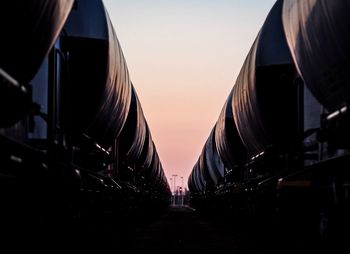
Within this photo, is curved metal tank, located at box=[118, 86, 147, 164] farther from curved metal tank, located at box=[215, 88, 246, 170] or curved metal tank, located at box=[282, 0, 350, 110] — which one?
curved metal tank, located at box=[282, 0, 350, 110]

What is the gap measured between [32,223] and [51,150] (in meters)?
1.22

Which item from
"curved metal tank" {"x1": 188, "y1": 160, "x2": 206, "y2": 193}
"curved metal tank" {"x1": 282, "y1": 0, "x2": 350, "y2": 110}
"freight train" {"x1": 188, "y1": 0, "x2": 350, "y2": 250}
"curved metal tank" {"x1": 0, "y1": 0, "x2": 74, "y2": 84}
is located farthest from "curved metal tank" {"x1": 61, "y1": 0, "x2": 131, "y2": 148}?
"curved metal tank" {"x1": 188, "y1": 160, "x2": 206, "y2": 193}

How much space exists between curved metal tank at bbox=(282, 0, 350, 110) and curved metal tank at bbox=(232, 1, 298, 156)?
2.13 meters

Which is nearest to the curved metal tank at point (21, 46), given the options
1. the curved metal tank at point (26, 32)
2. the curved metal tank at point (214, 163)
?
the curved metal tank at point (26, 32)

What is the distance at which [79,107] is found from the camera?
39.5 ft

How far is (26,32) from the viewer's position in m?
6.88

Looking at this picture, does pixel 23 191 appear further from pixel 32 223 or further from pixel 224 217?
pixel 224 217

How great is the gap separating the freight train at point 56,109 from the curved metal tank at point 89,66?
0.06 ft

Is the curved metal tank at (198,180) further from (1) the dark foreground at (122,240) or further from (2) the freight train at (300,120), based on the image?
(2) the freight train at (300,120)

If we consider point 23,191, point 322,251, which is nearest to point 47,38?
point 23,191

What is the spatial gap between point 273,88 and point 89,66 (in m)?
3.79

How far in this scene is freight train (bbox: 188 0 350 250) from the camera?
8367mm

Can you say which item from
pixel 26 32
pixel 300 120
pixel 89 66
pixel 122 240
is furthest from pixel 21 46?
pixel 122 240

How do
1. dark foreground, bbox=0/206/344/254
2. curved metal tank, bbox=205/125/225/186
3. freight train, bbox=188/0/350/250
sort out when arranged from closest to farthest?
1. dark foreground, bbox=0/206/344/254
2. freight train, bbox=188/0/350/250
3. curved metal tank, bbox=205/125/225/186
